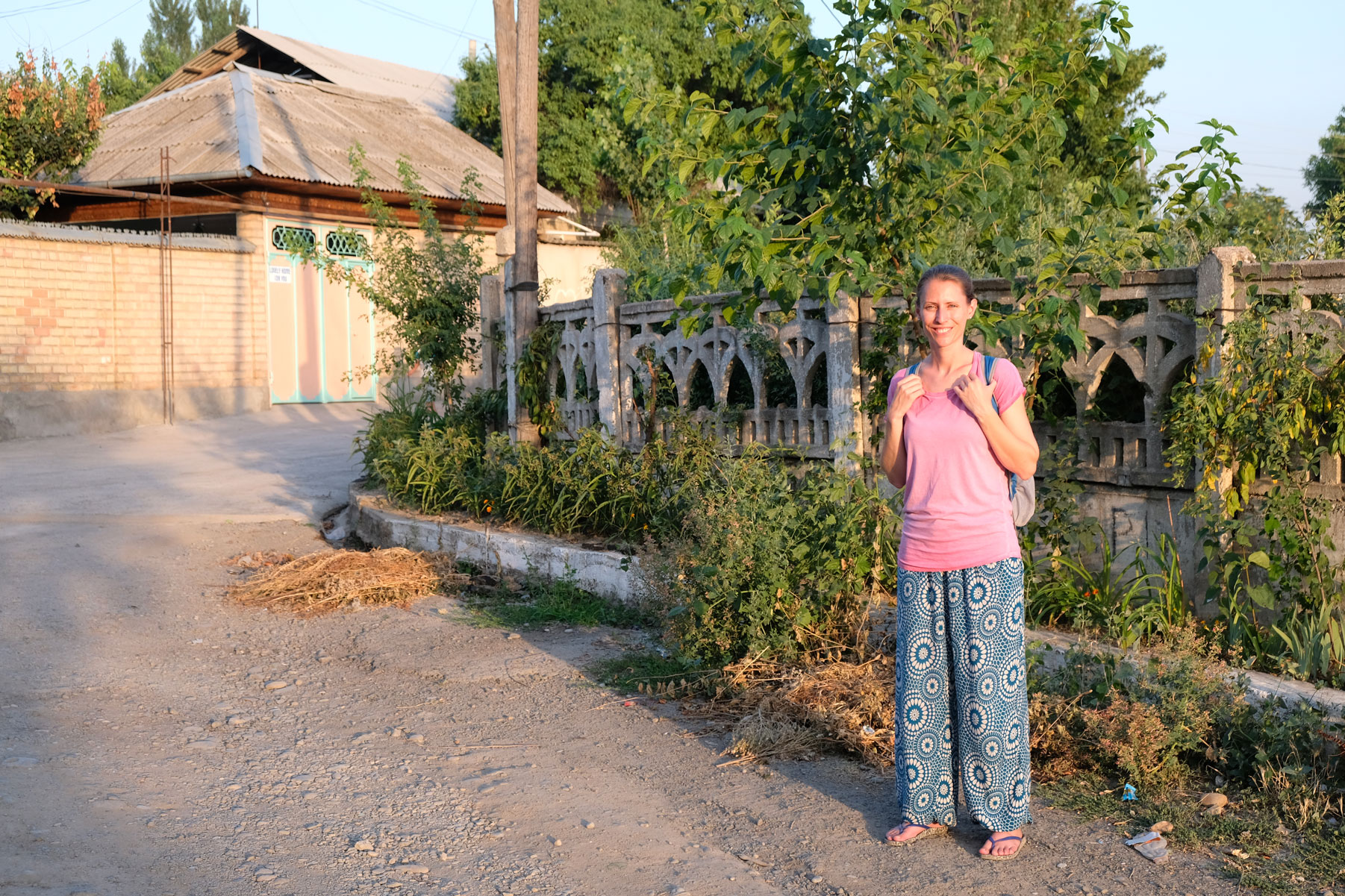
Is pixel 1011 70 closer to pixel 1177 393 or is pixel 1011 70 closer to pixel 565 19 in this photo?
pixel 1177 393

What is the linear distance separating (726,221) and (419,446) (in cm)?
463

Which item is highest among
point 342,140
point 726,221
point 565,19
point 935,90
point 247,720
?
point 565,19

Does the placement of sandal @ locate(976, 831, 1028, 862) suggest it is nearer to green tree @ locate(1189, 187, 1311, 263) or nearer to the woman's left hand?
the woman's left hand

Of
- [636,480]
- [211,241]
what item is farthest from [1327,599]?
[211,241]

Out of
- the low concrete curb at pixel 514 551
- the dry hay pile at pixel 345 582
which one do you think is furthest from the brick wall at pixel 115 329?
the dry hay pile at pixel 345 582

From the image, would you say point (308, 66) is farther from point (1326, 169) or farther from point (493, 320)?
point (1326, 169)

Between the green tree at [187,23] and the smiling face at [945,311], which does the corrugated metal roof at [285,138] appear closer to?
the smiling face at [945,311]

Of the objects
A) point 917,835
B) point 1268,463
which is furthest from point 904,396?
point 1268,463

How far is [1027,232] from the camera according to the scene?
681 centimetres

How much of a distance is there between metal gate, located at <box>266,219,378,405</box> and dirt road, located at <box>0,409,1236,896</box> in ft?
33.9

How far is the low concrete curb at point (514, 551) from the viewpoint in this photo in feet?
15.7

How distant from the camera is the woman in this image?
11.4ft

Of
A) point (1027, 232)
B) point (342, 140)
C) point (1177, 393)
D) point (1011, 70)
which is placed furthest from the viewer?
point (342, 140)

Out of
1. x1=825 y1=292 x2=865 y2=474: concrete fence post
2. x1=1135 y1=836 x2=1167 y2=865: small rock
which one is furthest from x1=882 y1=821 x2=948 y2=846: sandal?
x1=825 y1=292 x2=865 y2=474: concrete fence post
